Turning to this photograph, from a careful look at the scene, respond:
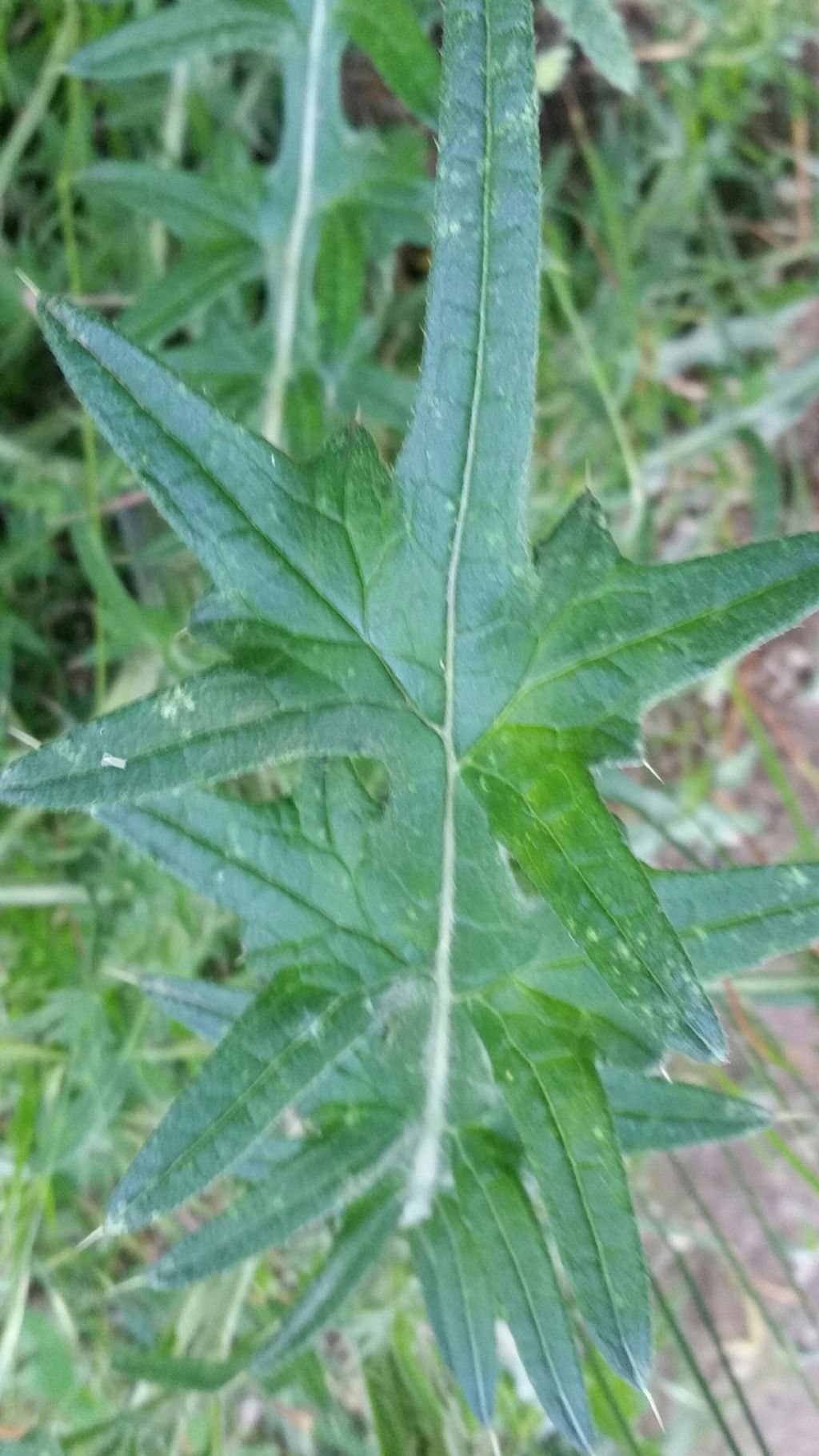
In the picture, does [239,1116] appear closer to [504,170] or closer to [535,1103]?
[535,1103]

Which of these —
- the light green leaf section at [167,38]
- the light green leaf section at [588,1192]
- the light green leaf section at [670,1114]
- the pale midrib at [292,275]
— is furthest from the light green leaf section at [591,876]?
the light green leaf section at [167,38]

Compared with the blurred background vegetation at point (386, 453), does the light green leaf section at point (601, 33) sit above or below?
above

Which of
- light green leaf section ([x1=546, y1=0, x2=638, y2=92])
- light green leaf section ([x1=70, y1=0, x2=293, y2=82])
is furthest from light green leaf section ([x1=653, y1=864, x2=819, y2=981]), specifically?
light green leaf section ([x1=70, y1=0, x2=293, y2=82])

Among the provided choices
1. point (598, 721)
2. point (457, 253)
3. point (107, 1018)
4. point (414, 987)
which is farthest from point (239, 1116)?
point (107, 1018)

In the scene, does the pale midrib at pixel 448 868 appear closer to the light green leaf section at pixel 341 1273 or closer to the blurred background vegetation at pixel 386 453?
the light green leaf section at pixel 341 1273

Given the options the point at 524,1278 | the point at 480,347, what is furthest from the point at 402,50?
the point at 524,1278
